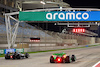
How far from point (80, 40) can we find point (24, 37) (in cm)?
2883

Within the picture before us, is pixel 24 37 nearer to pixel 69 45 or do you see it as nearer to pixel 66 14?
pixel 69 45

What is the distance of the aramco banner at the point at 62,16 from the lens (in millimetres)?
29047

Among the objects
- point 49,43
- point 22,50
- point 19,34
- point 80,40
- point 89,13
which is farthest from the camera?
point 80,40

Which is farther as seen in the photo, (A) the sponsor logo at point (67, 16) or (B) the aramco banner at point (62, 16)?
(A) the sponsor logo at point (67, 16)

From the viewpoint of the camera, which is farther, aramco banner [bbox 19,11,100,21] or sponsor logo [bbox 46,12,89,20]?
sponsor logo [bbox 46,12,89,20]

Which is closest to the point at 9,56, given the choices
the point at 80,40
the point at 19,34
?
the point at 19,34

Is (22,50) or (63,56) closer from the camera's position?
(63,56)

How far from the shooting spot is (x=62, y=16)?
29.6 m

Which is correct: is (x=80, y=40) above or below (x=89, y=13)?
below

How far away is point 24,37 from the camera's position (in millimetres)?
52500

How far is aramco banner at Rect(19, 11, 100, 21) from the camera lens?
29047mm

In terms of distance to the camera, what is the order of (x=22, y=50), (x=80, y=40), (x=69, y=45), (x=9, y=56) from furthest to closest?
1. (x=80, y=40)
2. (x=69, y=45)
3. (x=22, y=50)
4. (x=9, y=56)

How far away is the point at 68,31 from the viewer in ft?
268

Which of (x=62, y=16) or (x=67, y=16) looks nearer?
(x=67, y=16)
